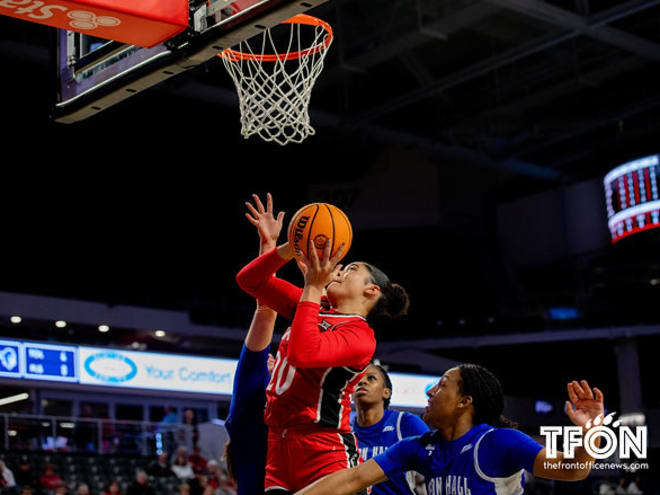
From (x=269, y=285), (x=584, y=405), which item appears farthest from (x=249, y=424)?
(x=584, y=405)

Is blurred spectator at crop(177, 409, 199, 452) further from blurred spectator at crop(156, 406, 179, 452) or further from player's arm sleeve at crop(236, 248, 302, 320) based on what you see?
player's arm sleeve at crop(236, 248, 302, 320)

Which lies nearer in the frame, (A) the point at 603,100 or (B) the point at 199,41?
(B) the point at 199,41

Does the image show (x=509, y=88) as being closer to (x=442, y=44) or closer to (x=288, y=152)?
(x=442, y=44)

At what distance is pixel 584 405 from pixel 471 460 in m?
0.57

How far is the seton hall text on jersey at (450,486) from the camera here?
3.90 m

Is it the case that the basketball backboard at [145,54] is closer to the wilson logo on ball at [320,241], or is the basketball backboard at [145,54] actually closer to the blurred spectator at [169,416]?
the wilson logo on ball at [320,241]

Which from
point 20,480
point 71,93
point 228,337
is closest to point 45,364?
point 20,480

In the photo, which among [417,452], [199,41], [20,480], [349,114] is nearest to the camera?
[417,452]

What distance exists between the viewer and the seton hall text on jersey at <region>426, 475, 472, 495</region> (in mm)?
3904

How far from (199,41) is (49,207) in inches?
640

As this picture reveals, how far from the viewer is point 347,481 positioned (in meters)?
3.79

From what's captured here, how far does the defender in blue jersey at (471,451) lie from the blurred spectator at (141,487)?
384 inches

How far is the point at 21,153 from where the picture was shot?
19.6 metres

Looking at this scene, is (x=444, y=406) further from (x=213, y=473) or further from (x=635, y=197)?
(x=635, y=197)
